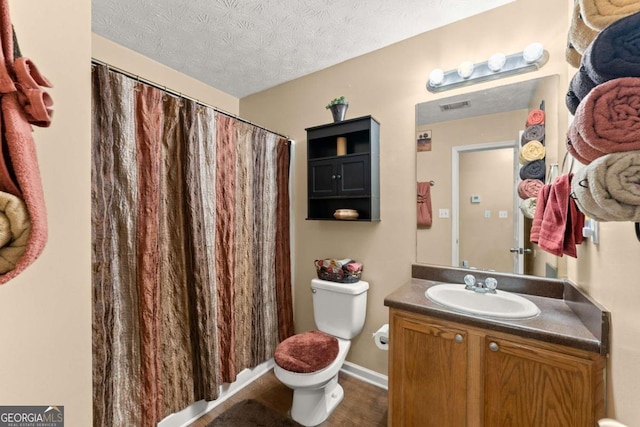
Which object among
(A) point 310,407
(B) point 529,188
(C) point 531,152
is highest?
(C) point 531,152

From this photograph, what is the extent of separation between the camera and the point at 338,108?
1.91 metres

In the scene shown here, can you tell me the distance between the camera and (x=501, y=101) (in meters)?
1.50

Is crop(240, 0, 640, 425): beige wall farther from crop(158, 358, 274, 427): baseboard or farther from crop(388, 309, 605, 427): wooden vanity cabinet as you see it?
crop(158, 358, 274, 427): baseboard

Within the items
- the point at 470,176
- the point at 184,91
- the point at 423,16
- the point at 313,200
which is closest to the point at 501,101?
the point at 470,176

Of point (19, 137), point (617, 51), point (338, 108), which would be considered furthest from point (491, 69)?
point (19, 137)

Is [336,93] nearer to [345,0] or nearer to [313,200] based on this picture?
[345,0]

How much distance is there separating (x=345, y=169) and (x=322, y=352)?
1276mm

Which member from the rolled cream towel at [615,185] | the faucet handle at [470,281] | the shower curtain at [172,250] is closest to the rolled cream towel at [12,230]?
the shower curtain at [172,250]

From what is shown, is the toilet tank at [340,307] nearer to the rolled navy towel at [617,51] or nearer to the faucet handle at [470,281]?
the faucet handle at [470,281]

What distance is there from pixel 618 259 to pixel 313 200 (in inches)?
67.1

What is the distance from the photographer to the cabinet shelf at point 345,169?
1.84 m

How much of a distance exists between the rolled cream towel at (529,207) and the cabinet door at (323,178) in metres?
1.17

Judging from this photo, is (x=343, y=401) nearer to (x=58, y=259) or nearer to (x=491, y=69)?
(x=58, y=259)

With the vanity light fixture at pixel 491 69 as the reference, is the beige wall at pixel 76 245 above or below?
below
